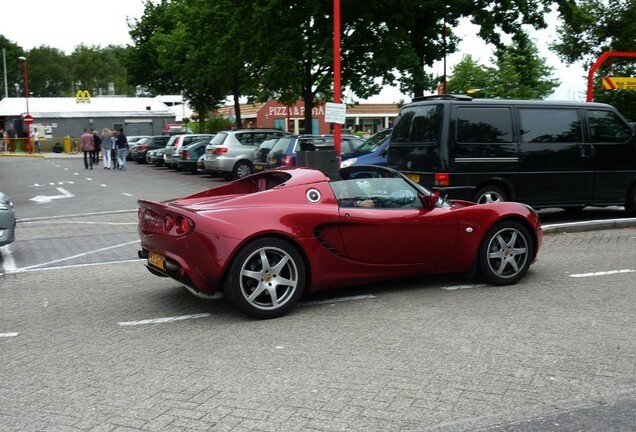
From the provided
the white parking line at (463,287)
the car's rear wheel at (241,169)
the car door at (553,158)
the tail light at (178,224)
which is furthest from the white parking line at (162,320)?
the car's rear wheel at (241,169)

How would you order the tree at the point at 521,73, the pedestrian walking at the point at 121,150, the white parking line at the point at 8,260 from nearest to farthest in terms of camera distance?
the white parking line at the point at 8,260 → the tree at the point at 521,73 → the pedestrian walking at the point at 121,150

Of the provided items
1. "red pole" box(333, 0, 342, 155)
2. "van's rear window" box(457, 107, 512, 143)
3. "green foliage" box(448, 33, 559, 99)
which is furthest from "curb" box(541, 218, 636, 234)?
"green foliage" box(448, 33, 559, 99)

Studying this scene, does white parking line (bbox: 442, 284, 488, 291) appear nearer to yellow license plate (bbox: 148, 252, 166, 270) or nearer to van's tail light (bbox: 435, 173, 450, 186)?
yellow license plate (bbox: 148, 252, 166, 270)

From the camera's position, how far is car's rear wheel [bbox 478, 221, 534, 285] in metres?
7.13

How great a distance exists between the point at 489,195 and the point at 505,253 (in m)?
4.08

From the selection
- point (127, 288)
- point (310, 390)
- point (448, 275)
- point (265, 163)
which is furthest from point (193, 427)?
point (265, 163)

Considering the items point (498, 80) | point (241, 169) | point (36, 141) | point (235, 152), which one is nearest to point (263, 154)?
point (241, 169)

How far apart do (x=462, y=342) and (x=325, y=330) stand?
111cm

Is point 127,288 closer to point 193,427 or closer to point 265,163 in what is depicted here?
point 193,427

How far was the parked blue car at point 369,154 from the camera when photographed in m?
16.1

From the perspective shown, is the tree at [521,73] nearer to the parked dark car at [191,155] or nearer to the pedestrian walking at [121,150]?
the parked dark car at [191,155]

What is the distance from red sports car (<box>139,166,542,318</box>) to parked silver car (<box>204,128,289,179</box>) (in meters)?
16.5

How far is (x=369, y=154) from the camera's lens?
642 inches

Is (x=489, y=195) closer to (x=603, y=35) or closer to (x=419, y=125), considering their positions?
(x=419, y=125)
